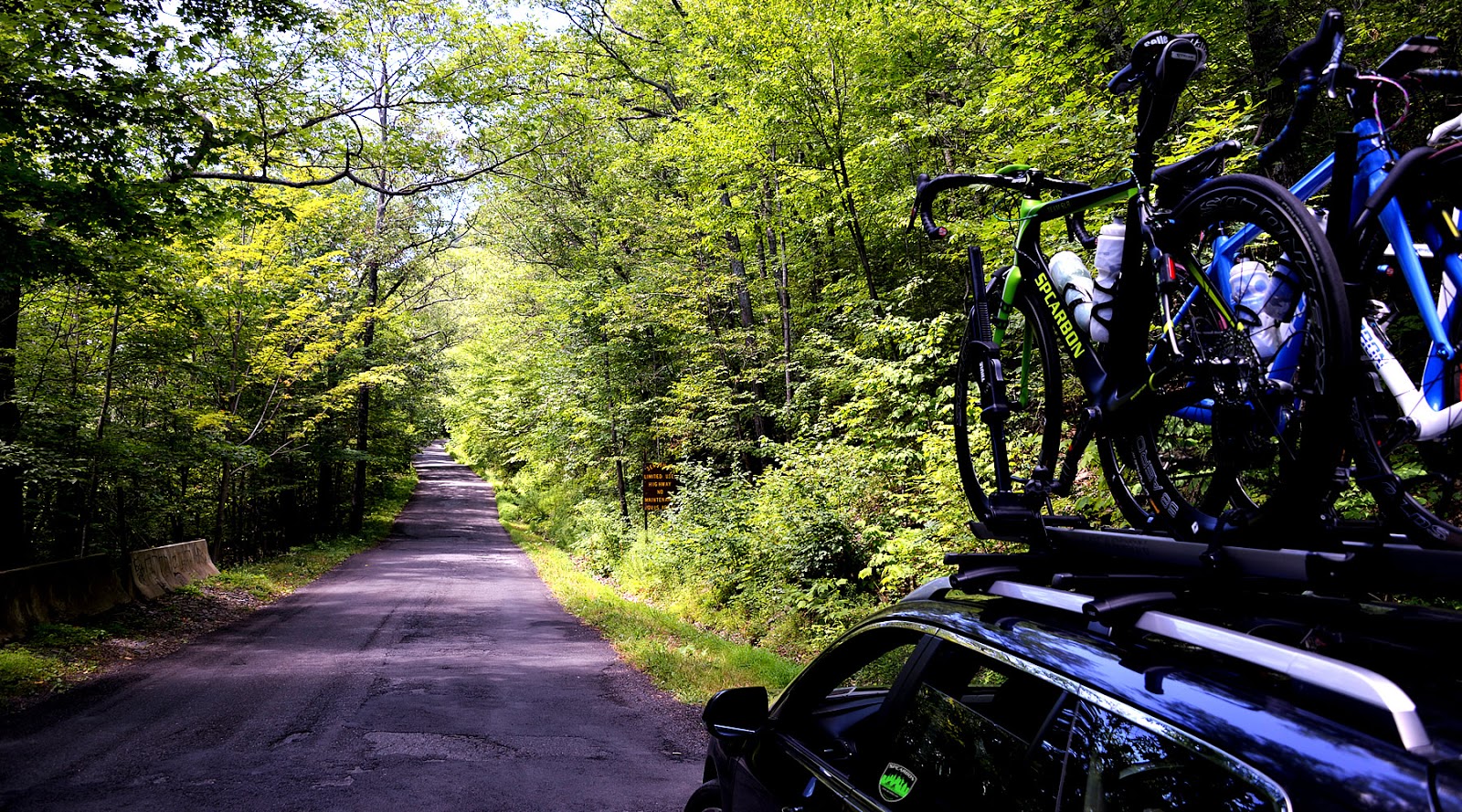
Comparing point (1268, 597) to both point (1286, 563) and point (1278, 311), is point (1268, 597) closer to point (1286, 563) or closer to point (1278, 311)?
point (1286, 563)

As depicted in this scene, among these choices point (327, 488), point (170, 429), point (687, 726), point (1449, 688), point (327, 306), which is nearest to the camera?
point (1449, 688)

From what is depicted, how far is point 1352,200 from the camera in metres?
1.84

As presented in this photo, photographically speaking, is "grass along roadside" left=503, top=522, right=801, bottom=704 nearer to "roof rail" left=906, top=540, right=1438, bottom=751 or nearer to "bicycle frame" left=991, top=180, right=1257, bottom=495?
"bicycle frame" left=991, top=180, right=1257, bottom=495

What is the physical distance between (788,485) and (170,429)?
12.1m

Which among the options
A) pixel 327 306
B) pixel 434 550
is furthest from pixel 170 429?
pixel 434 550

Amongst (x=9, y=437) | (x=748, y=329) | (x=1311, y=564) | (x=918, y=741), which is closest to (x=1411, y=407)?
(x=1311, y=564)

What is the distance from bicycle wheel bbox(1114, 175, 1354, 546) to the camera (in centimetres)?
163

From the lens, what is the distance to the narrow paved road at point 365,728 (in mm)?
5379

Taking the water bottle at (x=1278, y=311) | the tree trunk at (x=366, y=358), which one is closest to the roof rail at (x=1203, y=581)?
the water bottle at (x=1278, y=311)

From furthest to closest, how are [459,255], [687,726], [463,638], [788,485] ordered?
[459,255], [788,485], [463,638], [687,726]

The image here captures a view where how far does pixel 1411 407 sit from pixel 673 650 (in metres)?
9.75

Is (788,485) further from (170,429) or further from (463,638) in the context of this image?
(170,429)

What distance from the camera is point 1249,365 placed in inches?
76.5

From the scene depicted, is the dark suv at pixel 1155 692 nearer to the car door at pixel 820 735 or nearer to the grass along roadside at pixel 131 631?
the car door at pixel 820 735
